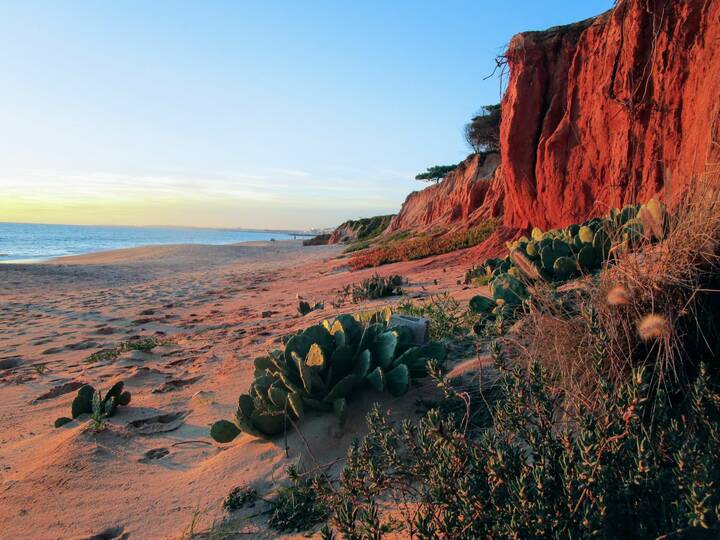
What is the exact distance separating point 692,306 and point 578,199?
7640 millimetres

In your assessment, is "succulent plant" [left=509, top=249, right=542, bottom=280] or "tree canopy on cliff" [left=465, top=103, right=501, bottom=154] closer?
"succulent plant" [left=509, top=249, right=542, bottom=280]

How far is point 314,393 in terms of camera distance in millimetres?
2873

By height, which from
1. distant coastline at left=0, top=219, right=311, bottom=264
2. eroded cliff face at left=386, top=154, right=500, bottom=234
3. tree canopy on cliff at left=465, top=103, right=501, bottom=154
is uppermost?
tree canopy on cliff at left=465, top=103, right=501, bottom=154

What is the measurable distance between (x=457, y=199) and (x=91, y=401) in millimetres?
21510

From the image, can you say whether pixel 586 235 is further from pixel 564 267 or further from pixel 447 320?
pixel 447 320

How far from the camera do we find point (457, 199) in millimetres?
23625

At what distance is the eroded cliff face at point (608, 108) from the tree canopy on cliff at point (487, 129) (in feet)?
53.6

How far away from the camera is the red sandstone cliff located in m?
6.32

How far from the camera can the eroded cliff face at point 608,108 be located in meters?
6.30

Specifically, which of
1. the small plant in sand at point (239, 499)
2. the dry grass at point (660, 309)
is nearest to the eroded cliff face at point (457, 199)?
the dry grass at point (660, 309)

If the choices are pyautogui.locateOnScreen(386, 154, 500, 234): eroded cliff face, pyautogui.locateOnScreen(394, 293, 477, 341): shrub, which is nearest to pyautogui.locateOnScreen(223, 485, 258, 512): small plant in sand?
pyautogui.locateOnScreen(394, 293, 477, 341): shrub

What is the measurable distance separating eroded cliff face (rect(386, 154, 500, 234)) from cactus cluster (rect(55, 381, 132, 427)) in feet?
47.8

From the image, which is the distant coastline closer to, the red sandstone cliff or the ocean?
the ocean

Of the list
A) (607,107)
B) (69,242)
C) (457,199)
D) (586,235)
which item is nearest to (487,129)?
(457,199)
